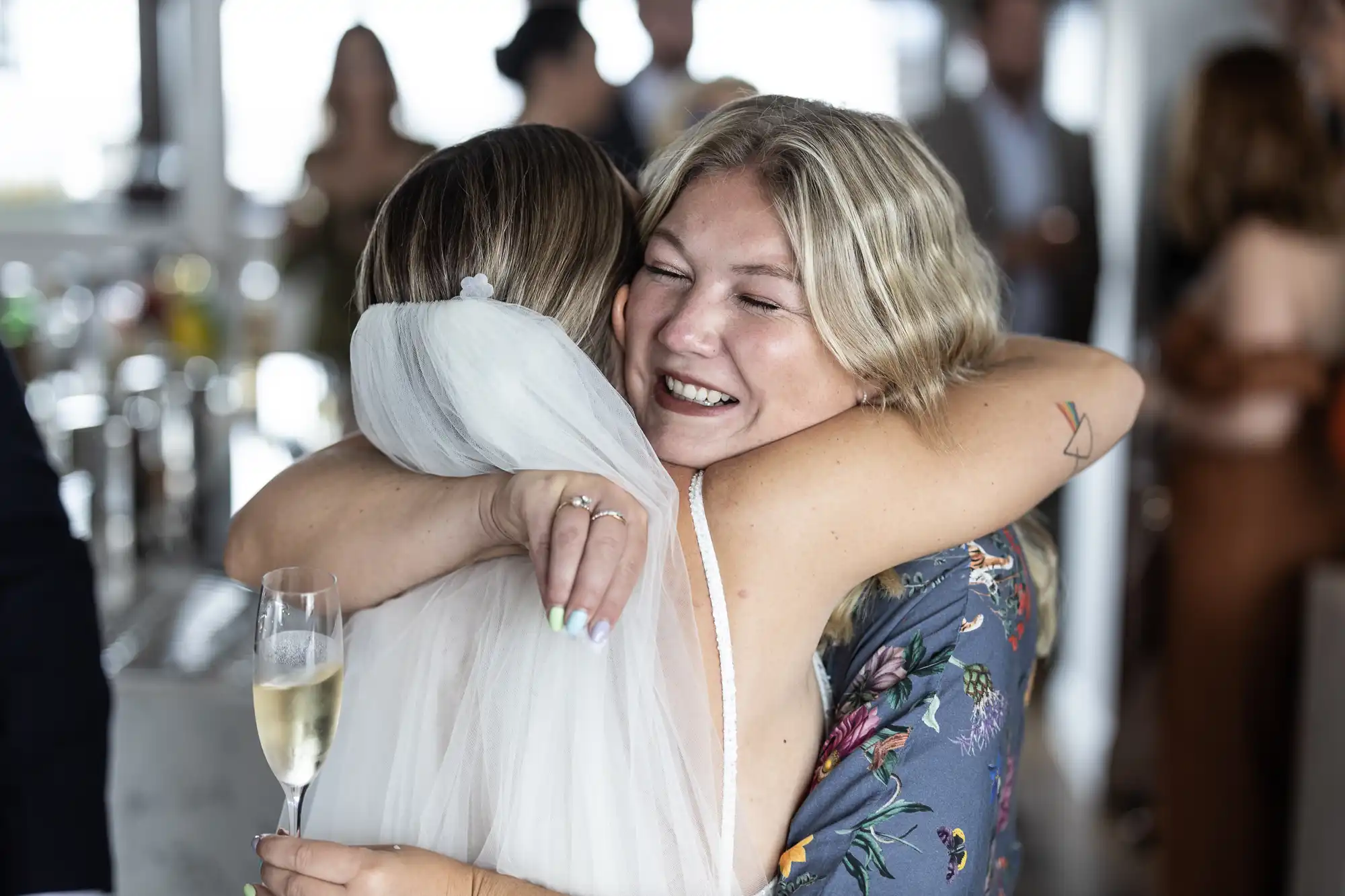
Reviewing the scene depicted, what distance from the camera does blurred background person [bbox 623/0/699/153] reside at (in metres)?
3.01

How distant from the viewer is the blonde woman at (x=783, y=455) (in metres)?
1.13

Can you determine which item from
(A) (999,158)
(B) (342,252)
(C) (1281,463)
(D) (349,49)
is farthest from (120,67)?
(C) (1281,463)

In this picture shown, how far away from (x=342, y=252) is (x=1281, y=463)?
207cm

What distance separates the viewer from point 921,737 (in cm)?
115

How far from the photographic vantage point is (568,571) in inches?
38.6

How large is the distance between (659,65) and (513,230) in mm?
2145

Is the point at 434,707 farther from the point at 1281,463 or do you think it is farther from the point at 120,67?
the point at 120,67

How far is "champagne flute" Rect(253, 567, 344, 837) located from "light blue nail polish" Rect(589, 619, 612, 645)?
22 centimetres

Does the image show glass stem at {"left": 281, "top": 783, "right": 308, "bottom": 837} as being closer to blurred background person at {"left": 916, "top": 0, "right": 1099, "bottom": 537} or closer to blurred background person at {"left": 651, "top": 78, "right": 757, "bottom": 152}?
blurred background person at {"left": 651, "top": 78, "right": 757, "bottom": 152}

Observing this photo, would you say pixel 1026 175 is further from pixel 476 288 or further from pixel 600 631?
pixel 600 631

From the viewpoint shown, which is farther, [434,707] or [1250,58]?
[1250,58]

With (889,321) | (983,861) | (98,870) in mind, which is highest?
(889,321)

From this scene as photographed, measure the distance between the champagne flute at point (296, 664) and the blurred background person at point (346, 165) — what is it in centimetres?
191

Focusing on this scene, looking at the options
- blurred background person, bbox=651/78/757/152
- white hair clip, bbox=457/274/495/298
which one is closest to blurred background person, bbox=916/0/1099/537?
blurred background person, bbox=651/78/757/152
